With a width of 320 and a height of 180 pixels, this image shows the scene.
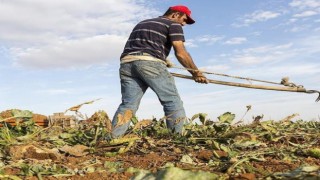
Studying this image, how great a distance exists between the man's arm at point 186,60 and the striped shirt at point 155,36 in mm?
82

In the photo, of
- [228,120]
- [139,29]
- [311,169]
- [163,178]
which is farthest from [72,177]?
[139,29]

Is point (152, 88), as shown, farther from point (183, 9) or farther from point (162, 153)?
point (162, 153)

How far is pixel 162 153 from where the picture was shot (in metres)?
4.39

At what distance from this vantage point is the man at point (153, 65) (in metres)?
5.91

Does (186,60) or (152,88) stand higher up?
(186,60)

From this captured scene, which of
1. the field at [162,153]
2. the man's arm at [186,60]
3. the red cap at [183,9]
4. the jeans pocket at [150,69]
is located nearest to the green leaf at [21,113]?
the field at [162,153]

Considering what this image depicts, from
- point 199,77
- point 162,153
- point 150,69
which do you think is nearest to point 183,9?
point 199,77

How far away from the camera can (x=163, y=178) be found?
8.87 feet

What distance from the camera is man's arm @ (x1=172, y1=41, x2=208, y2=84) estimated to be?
601 cm

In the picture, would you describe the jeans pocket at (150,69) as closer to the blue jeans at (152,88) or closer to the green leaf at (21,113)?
the blue jeans at (152,88)

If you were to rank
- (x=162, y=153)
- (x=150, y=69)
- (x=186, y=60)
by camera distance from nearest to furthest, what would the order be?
(x=162, y=153), (x=150, y=69), (x=186, y=60)

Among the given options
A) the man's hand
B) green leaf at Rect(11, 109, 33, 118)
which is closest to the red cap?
the man's hand

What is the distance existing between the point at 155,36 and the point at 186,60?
49 centimetres

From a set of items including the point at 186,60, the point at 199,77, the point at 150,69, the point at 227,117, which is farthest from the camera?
the point at 199,77
